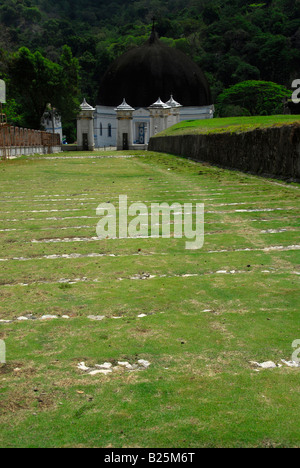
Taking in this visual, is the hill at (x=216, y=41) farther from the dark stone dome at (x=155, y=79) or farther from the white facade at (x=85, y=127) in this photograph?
the white facade at (x=85, y=127)

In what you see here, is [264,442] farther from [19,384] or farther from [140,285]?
[140,285]

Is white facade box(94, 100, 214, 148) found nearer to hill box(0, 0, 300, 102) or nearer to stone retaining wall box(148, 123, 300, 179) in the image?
hill box(0, 0, 300, 102)

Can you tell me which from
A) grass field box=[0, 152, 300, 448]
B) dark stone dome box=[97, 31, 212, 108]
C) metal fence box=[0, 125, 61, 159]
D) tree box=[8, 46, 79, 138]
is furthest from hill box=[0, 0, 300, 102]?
grass field box=[0, 152, 300, 448]

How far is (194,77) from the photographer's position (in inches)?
3073

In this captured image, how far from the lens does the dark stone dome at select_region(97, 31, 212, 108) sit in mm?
77188

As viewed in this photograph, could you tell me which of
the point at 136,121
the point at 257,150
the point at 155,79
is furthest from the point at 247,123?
the point at 155,79

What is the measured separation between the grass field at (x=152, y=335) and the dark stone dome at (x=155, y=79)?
231 ft

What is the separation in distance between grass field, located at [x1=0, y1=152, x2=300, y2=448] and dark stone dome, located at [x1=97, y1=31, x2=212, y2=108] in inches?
2767

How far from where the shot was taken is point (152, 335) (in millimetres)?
4512

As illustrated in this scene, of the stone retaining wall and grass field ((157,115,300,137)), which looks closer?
the stone retaining wall

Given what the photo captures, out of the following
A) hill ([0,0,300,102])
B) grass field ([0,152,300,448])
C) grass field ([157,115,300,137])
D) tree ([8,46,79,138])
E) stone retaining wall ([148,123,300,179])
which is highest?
hill ([0,0,300,102])

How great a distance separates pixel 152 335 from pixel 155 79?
7559cm

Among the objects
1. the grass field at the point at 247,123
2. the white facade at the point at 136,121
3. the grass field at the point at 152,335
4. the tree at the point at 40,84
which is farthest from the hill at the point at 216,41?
the grass field at the point at 152,335

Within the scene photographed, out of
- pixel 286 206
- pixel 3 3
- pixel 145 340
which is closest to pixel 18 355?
pixel 145 340
